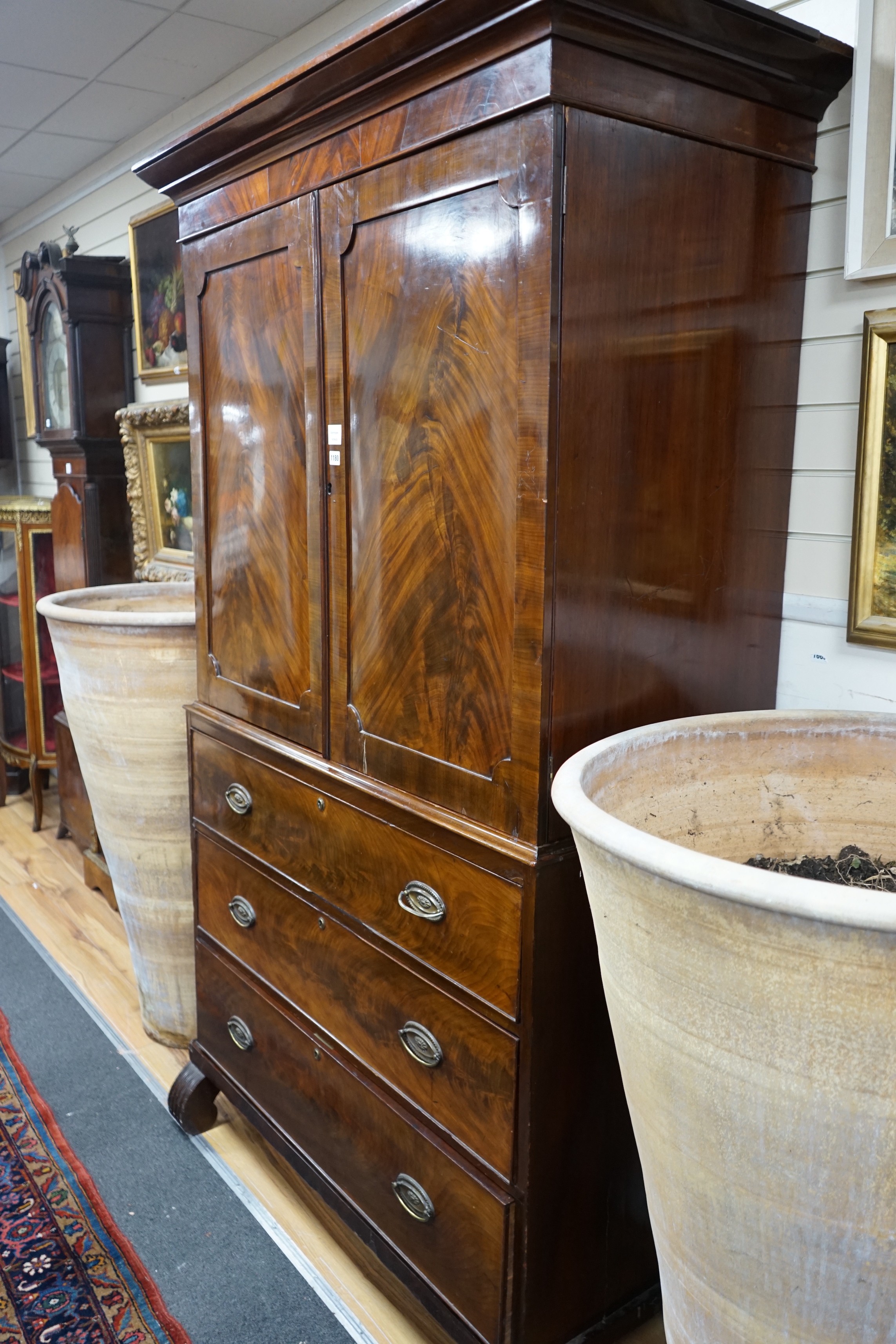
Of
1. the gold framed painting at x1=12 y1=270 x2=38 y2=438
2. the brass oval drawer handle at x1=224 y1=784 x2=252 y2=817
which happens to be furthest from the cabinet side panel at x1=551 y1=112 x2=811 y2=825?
the gold framed painting at x1=12 y1=270 x2=38 y2=438

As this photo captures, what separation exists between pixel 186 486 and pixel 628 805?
8.64 feet

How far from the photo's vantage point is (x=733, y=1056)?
37.8 inches

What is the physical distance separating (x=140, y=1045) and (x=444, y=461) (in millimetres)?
2075

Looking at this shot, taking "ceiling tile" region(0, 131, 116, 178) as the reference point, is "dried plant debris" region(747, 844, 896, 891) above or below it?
below

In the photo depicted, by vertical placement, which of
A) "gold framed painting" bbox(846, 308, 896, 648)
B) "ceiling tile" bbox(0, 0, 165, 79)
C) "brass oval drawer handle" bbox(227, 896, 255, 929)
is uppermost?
"ceiling tile" bbox(0, 0, 165, 79)

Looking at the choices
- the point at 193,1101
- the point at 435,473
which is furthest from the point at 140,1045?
the point at 435,473

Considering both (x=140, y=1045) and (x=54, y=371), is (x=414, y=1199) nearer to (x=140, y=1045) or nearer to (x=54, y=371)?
(x=140, y=1045)

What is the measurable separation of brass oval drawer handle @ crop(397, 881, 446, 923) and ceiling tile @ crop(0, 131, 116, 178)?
3.55 meters

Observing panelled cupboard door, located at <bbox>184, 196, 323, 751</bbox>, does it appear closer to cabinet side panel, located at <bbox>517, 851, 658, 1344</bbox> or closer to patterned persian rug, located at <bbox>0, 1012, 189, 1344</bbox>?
cabinet side panel, located at <bbox>517, 851, 658, 1344</bbox>

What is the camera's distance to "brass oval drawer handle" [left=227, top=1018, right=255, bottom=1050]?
222cm

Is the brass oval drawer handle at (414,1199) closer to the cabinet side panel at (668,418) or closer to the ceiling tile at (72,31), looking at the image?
the cabinet side panel at (668,418)

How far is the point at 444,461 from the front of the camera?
1.50 meters

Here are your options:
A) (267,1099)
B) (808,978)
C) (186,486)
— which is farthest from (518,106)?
(186,486)

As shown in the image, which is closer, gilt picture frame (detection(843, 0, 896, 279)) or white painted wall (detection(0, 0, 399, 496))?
gilt picture frame (detection(843, 0, 896, 279))
